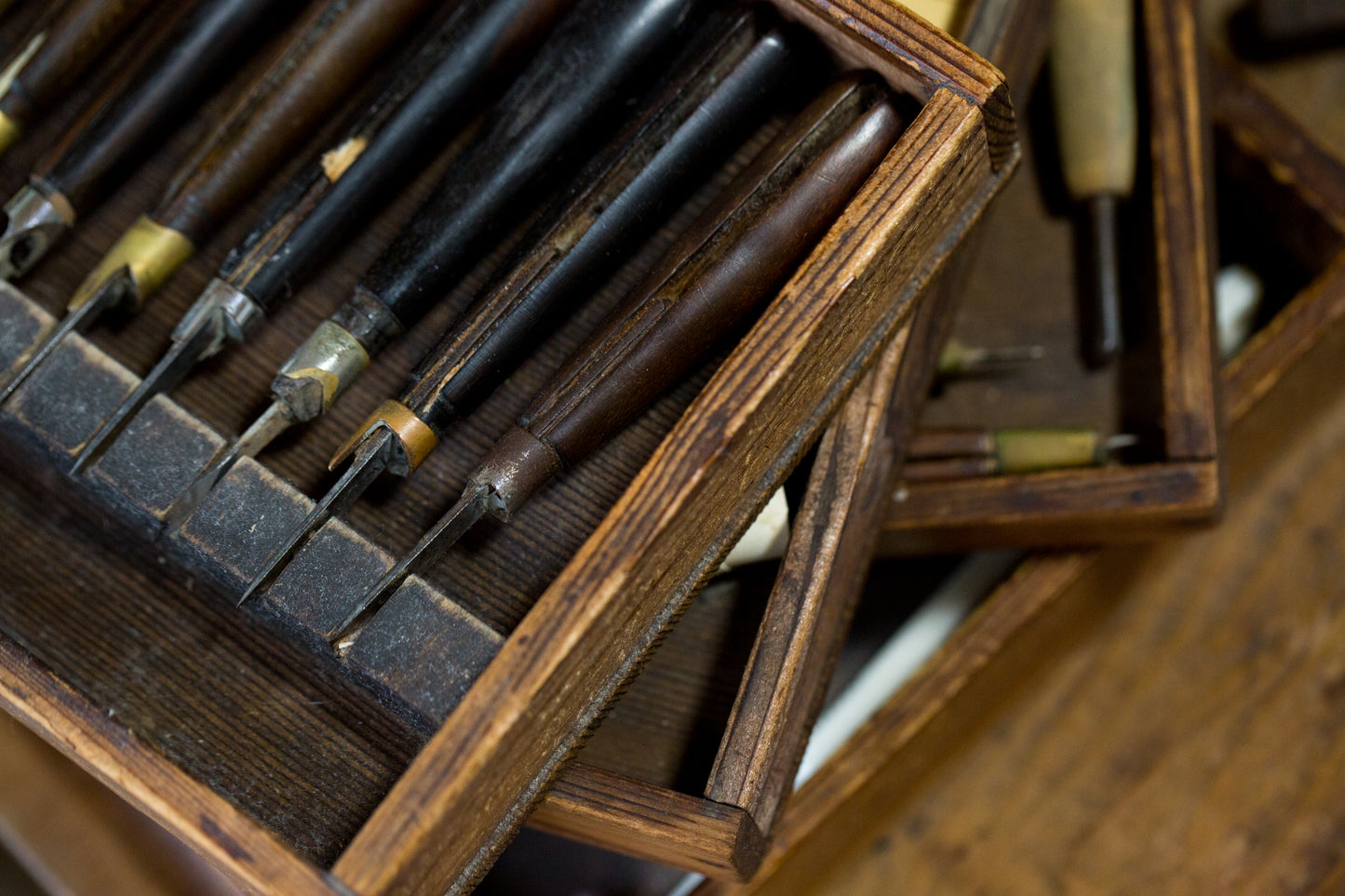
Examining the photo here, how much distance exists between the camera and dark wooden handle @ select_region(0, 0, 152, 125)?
805 mm

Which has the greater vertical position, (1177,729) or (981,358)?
(981,358)

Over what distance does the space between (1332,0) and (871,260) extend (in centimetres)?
94

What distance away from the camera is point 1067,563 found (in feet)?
3.36

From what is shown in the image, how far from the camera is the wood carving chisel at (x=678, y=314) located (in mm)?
680

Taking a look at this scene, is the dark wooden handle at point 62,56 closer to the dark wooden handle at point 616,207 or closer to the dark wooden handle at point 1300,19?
the dark wooden handle at point 616,207

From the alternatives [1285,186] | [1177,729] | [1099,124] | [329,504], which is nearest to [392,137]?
[329,504]

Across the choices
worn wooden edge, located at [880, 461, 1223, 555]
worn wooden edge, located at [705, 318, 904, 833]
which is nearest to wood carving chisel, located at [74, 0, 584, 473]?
worn wooden edge, located at [705, 318, 904, 833]

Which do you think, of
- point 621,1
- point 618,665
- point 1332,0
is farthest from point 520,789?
point 1332,0

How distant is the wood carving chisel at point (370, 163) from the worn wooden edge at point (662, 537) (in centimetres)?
29

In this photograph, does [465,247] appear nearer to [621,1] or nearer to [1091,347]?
[621,1]

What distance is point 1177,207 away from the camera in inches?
38.8

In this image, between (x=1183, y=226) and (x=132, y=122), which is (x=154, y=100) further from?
(x=1183, y=226)

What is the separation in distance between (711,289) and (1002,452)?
0.42m

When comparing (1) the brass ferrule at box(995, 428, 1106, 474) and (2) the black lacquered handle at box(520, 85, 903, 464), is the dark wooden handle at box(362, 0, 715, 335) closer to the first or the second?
(2) the black lacquered handle at box(520, 85, 903, 464)
